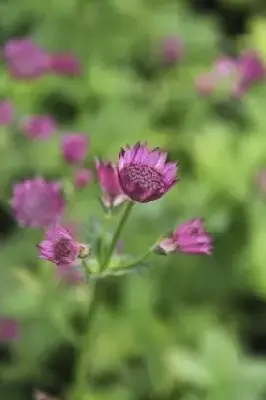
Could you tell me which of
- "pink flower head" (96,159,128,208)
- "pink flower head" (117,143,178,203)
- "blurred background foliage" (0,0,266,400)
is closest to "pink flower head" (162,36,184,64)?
"blurred background foliage" (0,0,266,400)

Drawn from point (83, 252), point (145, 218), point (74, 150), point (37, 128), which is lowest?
point (145, 218)

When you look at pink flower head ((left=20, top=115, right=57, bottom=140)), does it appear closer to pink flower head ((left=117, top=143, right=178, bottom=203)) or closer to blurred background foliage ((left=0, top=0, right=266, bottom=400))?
blurred background foliage ((left=0, top=0, right=266, bottom=400))

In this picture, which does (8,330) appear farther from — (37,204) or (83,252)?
(83,252)

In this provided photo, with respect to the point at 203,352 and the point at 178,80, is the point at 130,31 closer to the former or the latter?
the point at 178,80

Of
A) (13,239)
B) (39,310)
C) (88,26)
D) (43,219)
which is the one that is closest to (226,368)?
(39,310)

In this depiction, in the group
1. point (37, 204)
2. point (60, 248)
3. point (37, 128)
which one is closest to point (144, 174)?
point (60, 248)

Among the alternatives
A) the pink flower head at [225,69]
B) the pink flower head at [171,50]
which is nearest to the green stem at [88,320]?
the pink flower head at [225,69]
